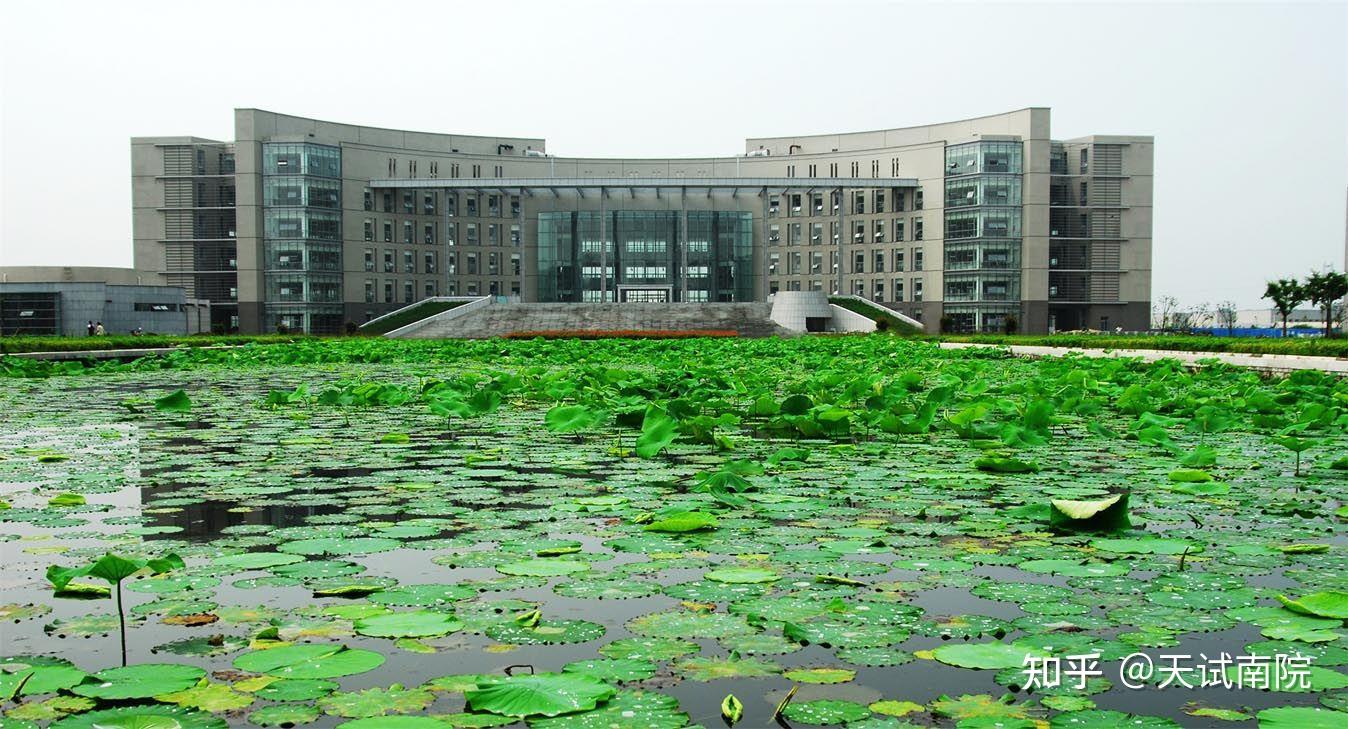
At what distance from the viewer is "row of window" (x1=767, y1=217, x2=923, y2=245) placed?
68.0 meters

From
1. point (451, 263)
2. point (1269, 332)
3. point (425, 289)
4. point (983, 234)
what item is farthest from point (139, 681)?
point (1269, 332)

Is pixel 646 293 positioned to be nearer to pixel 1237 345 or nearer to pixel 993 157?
pixel 993 157

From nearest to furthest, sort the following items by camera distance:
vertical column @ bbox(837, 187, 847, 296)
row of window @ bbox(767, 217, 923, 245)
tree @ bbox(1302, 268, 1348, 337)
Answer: tree @ bbox(1302, 268, 1348, 337) < vertical column @ bbox(837, 187, 847, 296) < row of window @ bbox(767, 217, 923, 245)

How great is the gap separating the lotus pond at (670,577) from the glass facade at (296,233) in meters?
59.6

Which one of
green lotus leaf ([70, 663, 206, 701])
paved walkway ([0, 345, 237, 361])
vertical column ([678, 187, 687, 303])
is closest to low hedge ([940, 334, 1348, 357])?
green lotus leaf ([70, 663, 206, 701])

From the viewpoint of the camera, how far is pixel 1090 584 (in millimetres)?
3359

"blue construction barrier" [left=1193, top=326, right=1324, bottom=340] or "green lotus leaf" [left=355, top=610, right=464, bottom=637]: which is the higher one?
"green lotus leaf" [left=355, top=610, right=464, bottom=637]

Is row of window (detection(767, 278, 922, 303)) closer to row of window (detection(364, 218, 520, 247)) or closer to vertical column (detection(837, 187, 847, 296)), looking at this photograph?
vertical column (detection(837, 187, 847, 296))

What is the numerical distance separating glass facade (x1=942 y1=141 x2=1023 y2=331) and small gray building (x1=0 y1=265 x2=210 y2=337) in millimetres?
43706

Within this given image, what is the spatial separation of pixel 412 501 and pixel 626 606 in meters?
2.11

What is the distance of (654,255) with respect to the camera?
71.1m

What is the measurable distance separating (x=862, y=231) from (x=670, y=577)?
68855 mm

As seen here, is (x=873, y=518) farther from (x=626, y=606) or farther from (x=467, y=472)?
(x=467, y=472)

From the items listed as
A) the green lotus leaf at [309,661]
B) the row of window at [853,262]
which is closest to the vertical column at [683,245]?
the row of window at [853,262]
